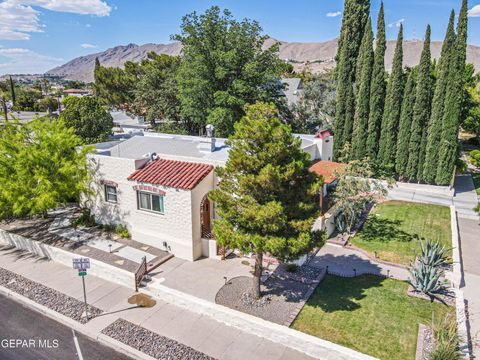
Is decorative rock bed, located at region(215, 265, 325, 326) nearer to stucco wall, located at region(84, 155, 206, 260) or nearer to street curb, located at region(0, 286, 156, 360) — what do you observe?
stucco wall, located at region(84, 155, 206, 260)

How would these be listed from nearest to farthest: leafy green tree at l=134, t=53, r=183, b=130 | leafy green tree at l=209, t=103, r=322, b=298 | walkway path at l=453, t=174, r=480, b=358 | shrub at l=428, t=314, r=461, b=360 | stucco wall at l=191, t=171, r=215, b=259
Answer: shrub at l=428, t=314, r=461, b=360, leafy green tree at l=209, t=103, r=322, b=298, walkway path at l=453, t=174, r=480, b=358, stucco wall at l=191, t=171, r=215, b=259, leafy green tree at l=134, t=53, r=183, b=130

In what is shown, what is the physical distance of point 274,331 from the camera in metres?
11.6

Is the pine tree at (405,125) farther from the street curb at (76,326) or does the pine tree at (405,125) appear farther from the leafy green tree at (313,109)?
the street curb at (76,326)

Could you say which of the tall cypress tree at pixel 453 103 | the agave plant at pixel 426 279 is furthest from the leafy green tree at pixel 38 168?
the tall cypress tree at pixel 453 103

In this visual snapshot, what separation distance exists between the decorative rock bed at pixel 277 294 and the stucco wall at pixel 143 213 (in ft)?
11.4

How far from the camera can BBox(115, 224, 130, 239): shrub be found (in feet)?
62.1

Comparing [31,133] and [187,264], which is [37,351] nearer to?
[187,264]

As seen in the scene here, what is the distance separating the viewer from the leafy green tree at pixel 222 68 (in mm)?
33031

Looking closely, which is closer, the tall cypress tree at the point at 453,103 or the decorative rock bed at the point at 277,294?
the decorative rock bed at the point at 277,294

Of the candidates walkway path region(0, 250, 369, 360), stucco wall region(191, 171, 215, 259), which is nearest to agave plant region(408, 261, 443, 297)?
walkway path region(0, 250, 369, 360)

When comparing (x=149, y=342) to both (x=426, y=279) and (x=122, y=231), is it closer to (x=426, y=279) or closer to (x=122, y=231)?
(x=122, y=231)

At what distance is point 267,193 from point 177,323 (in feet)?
19.2

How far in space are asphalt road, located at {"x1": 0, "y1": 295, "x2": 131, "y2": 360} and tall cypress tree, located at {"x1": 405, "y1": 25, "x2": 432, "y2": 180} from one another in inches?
1114

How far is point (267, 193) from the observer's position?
12.1 meters
